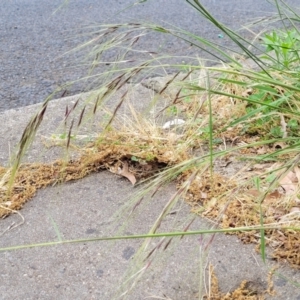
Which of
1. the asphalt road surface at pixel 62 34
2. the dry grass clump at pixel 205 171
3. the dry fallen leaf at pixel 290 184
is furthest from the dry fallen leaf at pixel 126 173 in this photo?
the asphalt road surface at pixel 62 34

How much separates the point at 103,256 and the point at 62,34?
8.33ft

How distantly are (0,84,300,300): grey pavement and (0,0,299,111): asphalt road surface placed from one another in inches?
30.7

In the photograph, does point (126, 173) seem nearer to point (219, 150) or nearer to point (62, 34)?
point (219, 150)

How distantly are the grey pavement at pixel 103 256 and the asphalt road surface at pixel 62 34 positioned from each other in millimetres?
781

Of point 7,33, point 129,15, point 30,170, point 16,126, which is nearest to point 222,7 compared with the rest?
point 129,15

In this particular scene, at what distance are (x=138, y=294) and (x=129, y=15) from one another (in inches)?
124

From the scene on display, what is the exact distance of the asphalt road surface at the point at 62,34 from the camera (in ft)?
8.43

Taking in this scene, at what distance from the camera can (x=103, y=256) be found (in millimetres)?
1249

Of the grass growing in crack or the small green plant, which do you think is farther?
the small green plant

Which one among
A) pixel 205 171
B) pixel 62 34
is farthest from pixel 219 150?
pixel 62 34

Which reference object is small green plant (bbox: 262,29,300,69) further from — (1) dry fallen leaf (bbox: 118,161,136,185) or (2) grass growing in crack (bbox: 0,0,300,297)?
(1) dry fallen leaf (bbox: 118,161,136,185)

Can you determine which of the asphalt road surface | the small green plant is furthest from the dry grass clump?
the asphalt road surface

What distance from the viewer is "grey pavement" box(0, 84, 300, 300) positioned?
113 centimetres

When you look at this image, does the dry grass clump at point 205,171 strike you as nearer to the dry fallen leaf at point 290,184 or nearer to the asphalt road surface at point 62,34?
the dry fallen leaf at point 290,184
